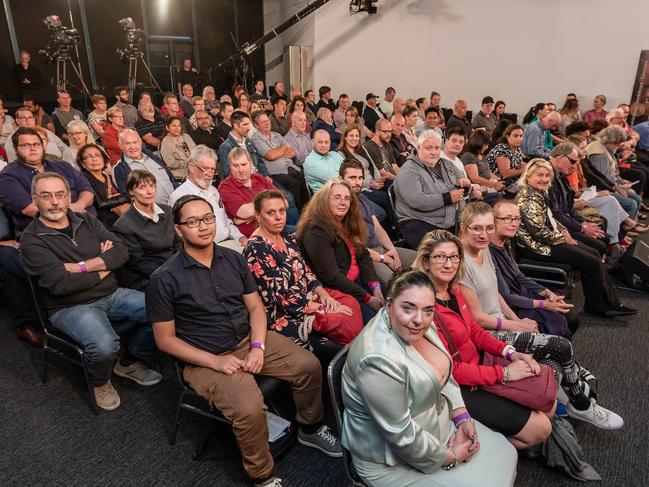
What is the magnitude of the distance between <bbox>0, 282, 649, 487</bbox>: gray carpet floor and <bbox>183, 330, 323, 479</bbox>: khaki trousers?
0.71 feet

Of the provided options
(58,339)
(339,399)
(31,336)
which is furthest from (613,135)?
(31,336)

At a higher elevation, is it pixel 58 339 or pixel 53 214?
pixel 53 214

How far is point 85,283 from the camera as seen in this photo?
2.32 metres

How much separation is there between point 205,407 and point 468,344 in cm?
118

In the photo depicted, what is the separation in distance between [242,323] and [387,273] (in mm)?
1177

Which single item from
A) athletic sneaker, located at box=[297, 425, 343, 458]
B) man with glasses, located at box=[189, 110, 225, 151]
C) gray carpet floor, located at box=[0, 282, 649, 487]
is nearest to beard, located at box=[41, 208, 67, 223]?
gray carpet floor, located at box=[0, 282, 649, 487]

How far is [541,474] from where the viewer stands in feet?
6.47

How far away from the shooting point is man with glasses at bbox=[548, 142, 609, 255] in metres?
3.59

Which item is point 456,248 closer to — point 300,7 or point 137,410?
point 137,410

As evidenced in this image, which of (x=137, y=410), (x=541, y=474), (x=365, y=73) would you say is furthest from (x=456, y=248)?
(x=365, y=73)

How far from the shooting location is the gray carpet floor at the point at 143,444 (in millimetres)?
1938

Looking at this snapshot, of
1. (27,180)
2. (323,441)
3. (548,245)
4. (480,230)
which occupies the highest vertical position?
(480,230)

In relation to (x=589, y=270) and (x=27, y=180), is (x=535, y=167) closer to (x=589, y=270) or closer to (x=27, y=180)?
(x=589, y=270)

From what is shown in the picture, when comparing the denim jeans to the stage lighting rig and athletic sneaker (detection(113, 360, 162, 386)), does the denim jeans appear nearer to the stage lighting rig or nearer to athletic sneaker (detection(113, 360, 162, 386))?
athletic sneaker (detection(113, 360, 162, 386))
